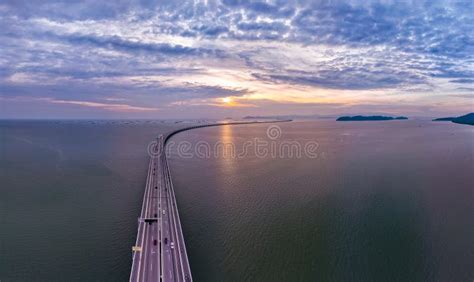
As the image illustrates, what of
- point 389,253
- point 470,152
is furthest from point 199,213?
point 470,152

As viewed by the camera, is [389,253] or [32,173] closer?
[389,253]

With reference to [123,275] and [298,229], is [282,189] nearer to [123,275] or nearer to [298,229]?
[298,229]

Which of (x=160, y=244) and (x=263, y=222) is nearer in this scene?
(x=160, y=244)

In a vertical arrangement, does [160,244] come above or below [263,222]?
above

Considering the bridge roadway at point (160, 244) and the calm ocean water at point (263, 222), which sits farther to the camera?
the calm ocean water at point (263, 222)
